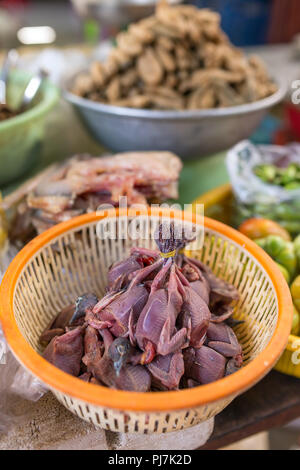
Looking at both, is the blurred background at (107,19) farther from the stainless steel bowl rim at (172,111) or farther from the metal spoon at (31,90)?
the stainless steel bowl rim at (172,111)

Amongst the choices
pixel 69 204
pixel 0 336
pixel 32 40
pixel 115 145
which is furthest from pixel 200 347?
pixel 32 40

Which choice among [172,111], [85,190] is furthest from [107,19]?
[85,190]

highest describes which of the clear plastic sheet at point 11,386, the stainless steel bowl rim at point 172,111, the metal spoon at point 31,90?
the metal spoon at point 31,90

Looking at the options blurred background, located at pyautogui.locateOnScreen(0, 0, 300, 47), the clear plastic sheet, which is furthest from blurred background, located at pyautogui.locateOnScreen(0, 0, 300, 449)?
the clear plastic sheet

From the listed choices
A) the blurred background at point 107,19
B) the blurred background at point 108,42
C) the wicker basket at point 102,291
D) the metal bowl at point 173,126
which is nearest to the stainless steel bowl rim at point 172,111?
the metal bowl at point 173,126

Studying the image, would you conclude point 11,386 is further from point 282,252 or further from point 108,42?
point 108,42

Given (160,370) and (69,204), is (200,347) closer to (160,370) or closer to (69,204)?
(160,370)
